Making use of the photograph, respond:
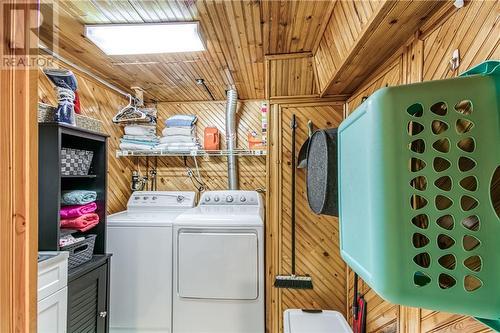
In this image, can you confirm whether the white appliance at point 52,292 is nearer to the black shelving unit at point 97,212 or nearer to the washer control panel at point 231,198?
the black shelving unit at point 97,212

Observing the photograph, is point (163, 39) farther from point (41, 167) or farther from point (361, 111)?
point (361, 111)

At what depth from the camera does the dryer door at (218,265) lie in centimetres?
200

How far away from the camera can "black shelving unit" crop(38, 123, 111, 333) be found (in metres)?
1.48

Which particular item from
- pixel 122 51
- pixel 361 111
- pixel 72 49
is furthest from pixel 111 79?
pixel 361 111

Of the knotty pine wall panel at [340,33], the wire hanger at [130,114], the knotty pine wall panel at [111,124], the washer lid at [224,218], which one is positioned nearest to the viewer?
the knotty pine wall panel at [340,33]

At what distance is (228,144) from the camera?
2.85 m

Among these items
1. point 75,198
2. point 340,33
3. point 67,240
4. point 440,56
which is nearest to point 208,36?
point 340,33

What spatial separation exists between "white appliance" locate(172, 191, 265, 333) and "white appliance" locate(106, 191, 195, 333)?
0.10m

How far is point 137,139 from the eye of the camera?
2758mm

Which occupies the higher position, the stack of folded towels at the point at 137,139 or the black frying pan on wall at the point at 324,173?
the stack of folded towels at the point at 137,139

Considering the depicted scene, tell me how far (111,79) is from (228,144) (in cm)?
142

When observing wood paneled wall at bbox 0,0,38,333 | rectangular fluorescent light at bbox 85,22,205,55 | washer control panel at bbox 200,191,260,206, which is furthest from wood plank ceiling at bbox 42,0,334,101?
washer control panel at bbox 200,191,260,206

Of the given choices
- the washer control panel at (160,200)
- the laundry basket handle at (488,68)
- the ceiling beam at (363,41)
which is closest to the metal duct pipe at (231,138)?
the washer control panel at (160,200)

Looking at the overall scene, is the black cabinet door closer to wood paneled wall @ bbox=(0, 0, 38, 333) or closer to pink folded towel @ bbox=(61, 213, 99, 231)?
pink folded towel @ bbox=(61, 213, 99, 231)
